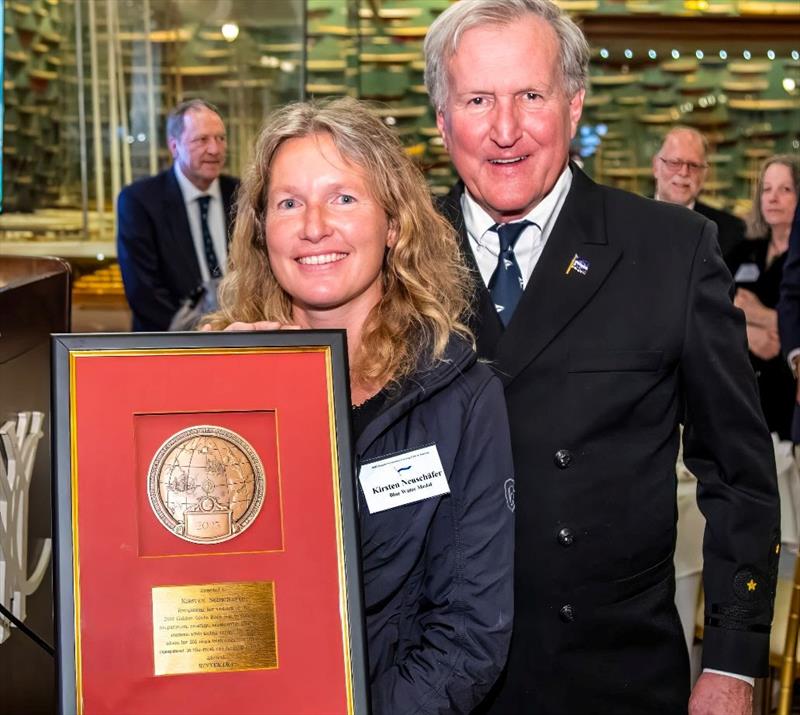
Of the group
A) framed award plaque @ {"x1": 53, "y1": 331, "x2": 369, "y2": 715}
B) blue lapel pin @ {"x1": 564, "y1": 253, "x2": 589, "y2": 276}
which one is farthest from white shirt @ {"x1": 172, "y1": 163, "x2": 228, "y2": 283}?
framed award plaque @ {"x1": 53, "y1": 331, "x2": 369, "y2": 715}

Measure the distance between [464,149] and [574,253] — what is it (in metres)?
0.24

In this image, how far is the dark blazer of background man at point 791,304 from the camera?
440 centimetres

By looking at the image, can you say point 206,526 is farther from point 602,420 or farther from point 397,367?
point 602,420

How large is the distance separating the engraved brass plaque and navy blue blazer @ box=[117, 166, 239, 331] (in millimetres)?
4142

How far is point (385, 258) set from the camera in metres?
1.81

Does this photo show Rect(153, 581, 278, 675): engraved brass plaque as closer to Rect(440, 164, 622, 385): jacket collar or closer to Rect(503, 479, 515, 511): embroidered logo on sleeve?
Rect(503, 479, 515, 511): embroidered logo on sleeve

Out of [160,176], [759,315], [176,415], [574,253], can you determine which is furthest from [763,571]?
[160,176]

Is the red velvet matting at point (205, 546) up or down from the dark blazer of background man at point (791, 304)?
down

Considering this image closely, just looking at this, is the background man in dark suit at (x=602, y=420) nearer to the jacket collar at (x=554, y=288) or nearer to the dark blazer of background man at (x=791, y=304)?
the jacket collar at (x=554, y=288)

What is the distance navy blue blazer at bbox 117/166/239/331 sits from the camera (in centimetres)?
→ 542

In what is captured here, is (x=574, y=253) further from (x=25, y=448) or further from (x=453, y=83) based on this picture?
(x=25, y=448)

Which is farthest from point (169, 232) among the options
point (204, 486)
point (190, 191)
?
point (204, 486)

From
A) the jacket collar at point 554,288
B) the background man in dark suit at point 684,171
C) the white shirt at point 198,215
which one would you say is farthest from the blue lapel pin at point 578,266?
the background man in dark suit at point 684,171

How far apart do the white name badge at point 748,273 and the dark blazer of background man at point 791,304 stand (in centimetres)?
107
